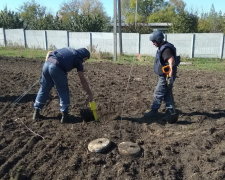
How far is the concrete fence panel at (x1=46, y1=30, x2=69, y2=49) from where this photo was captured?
2541 centimetres

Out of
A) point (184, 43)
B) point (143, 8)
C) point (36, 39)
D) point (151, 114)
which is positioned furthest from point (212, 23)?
point (151, 114)

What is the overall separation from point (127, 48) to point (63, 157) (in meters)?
19.0

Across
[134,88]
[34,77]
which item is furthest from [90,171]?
[34,77]

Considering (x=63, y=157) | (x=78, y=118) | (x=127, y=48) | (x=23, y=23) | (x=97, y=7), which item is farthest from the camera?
(x=97, y=7)

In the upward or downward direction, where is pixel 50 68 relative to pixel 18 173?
upward

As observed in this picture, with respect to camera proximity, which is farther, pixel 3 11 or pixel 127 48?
pixel 3 11

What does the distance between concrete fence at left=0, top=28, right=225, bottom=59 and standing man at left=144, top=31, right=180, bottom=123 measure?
48.5 feet

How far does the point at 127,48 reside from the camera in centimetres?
2334

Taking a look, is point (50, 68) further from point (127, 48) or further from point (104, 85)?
point (127, 48)

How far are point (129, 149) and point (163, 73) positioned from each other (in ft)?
6.20

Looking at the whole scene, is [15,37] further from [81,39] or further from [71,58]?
[71,58]

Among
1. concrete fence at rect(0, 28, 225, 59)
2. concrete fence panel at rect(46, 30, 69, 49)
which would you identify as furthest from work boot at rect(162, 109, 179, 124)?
concrete fence panel at rect(46, 30, 69, 49)

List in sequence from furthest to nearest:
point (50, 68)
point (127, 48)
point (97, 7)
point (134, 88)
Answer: point (97, 7) → point (127, 48) → point (134, 88) → point (50, 68)

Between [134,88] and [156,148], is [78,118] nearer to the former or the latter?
[156,148]
